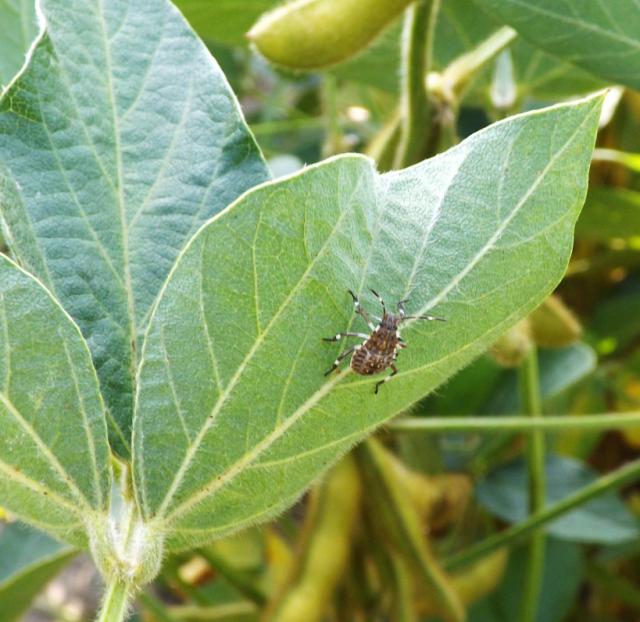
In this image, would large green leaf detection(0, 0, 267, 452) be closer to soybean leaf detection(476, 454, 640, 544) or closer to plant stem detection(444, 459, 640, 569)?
plant stem detection(444, 459, 640, 569)

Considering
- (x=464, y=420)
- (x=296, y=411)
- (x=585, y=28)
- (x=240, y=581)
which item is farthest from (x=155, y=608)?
(x=585, y=28)

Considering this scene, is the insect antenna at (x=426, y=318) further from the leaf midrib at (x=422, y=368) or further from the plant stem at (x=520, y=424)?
the plant stem at (x=520, y=424)

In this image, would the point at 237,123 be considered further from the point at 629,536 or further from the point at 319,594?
the point at 629,536

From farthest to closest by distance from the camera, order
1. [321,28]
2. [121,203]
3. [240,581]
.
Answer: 1. [240,581]
2. [321,28]
3. [121,203]

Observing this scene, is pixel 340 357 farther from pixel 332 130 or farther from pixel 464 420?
pixel 332 130

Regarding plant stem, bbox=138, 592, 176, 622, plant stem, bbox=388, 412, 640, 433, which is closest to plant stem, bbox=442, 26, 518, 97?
plant stem, bbox=388, 412, 640, 433

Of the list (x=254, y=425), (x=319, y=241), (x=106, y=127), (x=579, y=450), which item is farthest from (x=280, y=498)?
(x=579, y=450)
